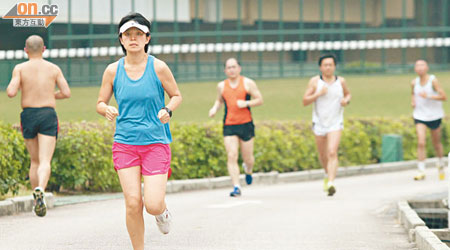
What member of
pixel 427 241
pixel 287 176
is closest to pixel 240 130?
pixel 287 176

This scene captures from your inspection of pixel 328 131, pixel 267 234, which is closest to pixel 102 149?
pixel 328 131

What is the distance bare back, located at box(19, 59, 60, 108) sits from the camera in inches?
426

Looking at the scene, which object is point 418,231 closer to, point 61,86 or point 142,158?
point 142,158

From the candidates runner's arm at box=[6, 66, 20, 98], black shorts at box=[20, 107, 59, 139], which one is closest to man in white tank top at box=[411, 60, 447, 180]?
black shorts at box=[20, 107, 59, 139]

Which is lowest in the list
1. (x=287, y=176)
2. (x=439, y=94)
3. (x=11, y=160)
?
(x=287, y=176)

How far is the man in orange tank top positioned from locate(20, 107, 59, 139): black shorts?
3258 mm

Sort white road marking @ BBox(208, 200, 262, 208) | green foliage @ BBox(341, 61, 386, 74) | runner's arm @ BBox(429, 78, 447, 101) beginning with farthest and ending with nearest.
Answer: green foliage @ BBox(341, 61, 386, 74)
runner's arm @ BBox(429, 78, 447, 101)
white road marking @ BBox(208, 200, 262, 208)

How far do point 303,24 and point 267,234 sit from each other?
2706 cm

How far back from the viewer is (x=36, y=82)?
1081 cm

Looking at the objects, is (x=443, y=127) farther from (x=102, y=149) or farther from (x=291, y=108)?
(x=102, y=149)

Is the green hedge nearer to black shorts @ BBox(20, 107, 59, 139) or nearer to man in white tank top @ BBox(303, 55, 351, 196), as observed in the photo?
black shorts @ BBox(20, 107, 59, 139)

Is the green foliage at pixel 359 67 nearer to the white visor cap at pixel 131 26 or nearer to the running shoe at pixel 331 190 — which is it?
the running shoe at pixel 331 190

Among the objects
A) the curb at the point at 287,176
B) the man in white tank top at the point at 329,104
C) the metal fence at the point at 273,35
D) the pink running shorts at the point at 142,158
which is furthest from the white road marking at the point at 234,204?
the metal fence at the point at 273,35

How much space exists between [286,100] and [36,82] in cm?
1713
